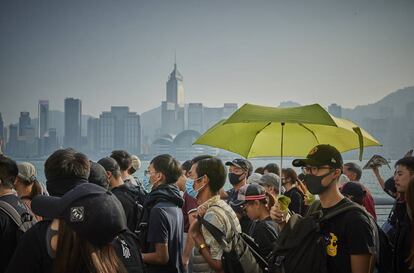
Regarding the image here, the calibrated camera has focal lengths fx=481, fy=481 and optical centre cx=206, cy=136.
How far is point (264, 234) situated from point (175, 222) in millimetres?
793

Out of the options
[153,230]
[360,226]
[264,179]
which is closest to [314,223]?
[360,226]

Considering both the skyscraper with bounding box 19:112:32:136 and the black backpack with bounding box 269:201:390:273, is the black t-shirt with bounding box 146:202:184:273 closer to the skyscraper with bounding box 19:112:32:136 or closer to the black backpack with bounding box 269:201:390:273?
the black backpack with bounding box 269:201:390:273

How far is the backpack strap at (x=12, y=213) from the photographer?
3.45 m

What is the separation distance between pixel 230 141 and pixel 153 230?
66.5 inches

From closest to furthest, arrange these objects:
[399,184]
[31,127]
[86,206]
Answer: [86,206]
[399,184]
[31,127]

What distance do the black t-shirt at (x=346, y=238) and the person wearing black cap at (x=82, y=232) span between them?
1666 millimetres

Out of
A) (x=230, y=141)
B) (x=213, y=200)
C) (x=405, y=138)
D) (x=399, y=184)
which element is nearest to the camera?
(x=213, y=200)

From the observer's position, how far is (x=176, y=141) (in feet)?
447

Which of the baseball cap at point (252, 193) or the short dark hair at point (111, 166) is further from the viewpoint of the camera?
the short dark hair at point (111, 166)

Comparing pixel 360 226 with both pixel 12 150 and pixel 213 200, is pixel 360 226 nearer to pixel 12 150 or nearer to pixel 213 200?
pixel 213 200

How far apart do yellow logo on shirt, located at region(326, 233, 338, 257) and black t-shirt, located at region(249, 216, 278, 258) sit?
917 millimetres

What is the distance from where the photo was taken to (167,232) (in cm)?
415

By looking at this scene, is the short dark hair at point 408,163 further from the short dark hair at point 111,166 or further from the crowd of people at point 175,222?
the short dark hair at point 111,166

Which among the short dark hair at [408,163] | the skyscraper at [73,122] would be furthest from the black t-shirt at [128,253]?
the skyscraper at [73,122]
